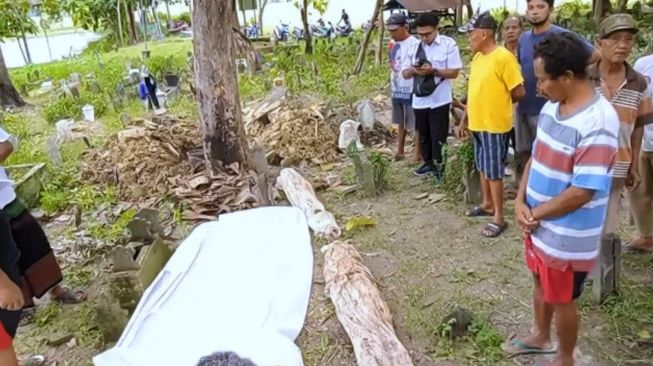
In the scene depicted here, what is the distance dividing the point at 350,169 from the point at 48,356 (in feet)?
10.9

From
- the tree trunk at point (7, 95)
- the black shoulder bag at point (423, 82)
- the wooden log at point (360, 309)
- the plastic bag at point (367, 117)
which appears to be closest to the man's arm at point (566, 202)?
the wooden log at point (360, 309)

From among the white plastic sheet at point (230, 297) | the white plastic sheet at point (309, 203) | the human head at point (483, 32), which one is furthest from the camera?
the white plastic sheet at point (309, 203)

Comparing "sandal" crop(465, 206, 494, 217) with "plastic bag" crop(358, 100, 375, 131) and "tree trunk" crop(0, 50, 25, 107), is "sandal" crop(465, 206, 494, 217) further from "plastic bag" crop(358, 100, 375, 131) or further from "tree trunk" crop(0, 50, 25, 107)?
"tree trunk" crop(0, 50, 25, 107)

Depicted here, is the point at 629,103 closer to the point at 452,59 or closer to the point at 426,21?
the point at 452,59

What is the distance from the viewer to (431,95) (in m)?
4.70

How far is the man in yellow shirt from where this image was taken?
359cm

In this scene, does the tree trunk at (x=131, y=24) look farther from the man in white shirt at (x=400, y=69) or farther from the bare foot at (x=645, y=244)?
the bare foot at (x=645, y=244)

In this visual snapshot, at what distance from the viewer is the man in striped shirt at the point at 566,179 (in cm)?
200

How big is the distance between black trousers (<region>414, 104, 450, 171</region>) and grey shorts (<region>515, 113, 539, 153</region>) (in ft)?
2.29

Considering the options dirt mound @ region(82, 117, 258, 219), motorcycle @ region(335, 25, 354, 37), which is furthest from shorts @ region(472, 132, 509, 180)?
motorcycle @ region(335, 25, 354, 37)

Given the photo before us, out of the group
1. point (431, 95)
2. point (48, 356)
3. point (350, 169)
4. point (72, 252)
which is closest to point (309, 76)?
point (350, 169)

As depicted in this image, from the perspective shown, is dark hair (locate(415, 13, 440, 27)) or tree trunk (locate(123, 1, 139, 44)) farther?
tree trunk (locate(123, 1, 139, 44))

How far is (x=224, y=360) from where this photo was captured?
2643 mm

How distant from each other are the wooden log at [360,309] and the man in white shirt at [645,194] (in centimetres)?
169
